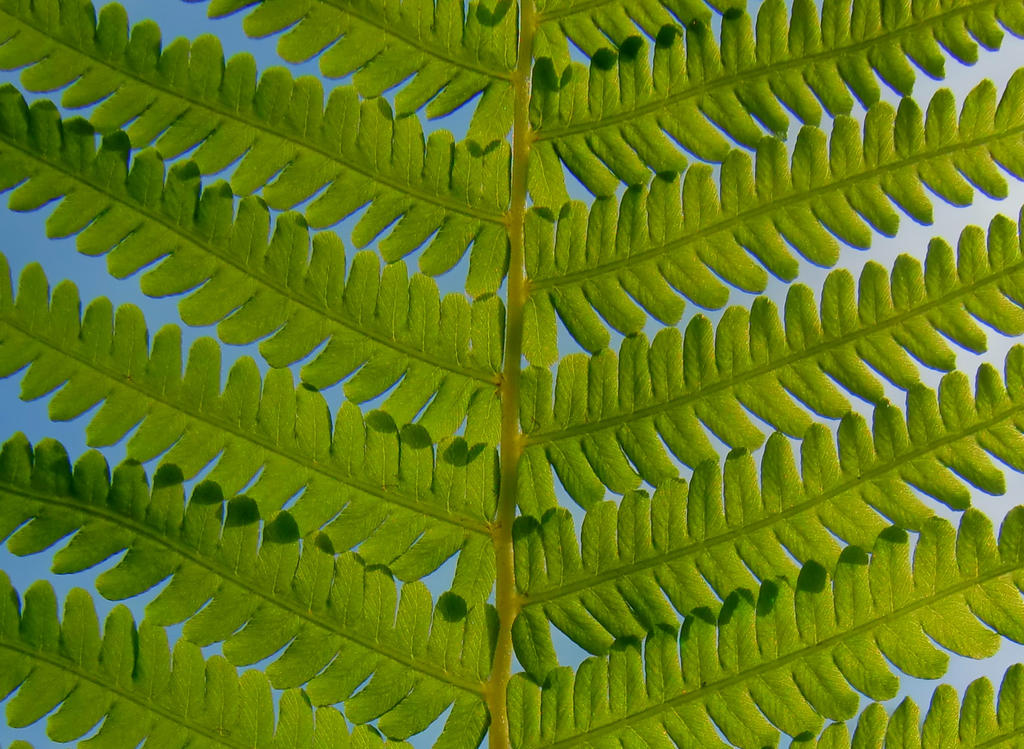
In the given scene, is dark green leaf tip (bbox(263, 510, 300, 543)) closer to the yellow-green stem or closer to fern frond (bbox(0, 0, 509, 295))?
the yellow-green stem

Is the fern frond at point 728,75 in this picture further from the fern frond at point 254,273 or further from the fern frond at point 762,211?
the fern frond at point 254,273

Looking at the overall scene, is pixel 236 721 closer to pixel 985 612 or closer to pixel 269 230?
pixel 269 230

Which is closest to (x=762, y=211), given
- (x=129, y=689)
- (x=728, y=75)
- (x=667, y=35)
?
(x=728, y=75)

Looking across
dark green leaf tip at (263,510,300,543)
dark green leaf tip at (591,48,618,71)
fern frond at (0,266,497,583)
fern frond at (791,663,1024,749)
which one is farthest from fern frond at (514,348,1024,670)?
dark green leaf tip at (591,48,618,71)

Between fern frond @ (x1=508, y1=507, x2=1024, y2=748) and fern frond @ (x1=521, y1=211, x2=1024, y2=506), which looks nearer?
fern frond @ (x1=508, y1=507, x2=1024, y2=748)

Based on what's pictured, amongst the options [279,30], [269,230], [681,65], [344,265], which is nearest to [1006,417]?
[681,65]

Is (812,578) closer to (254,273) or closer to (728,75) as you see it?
(728,75)
